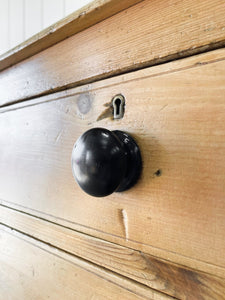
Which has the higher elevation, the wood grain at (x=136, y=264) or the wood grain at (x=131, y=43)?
the wood grain at (x=131, y=43)

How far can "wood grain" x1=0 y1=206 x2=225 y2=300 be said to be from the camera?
8.5 inches

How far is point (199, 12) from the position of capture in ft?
0.75

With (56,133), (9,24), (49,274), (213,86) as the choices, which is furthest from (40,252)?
(9,24)

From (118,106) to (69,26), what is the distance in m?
0.14

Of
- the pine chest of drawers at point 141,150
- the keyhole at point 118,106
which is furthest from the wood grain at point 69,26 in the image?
the keyhole at point 118,106

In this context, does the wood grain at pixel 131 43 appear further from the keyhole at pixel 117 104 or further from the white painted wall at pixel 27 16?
the white painted wall at pixel 27 16

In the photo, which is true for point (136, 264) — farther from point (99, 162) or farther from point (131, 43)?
point (131, 43)

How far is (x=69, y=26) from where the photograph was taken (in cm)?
33

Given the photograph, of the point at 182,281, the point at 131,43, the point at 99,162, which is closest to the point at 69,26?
the point at 131,43

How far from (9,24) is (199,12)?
0.59 m

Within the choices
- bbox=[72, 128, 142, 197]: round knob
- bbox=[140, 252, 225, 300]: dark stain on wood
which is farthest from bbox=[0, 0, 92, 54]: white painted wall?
bbox=[140, 252, 225, 300]: dark stain on wood

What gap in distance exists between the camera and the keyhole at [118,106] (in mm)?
284

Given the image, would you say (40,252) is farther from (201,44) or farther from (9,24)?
(9,24)

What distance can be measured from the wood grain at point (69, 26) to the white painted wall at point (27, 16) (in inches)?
6.0
